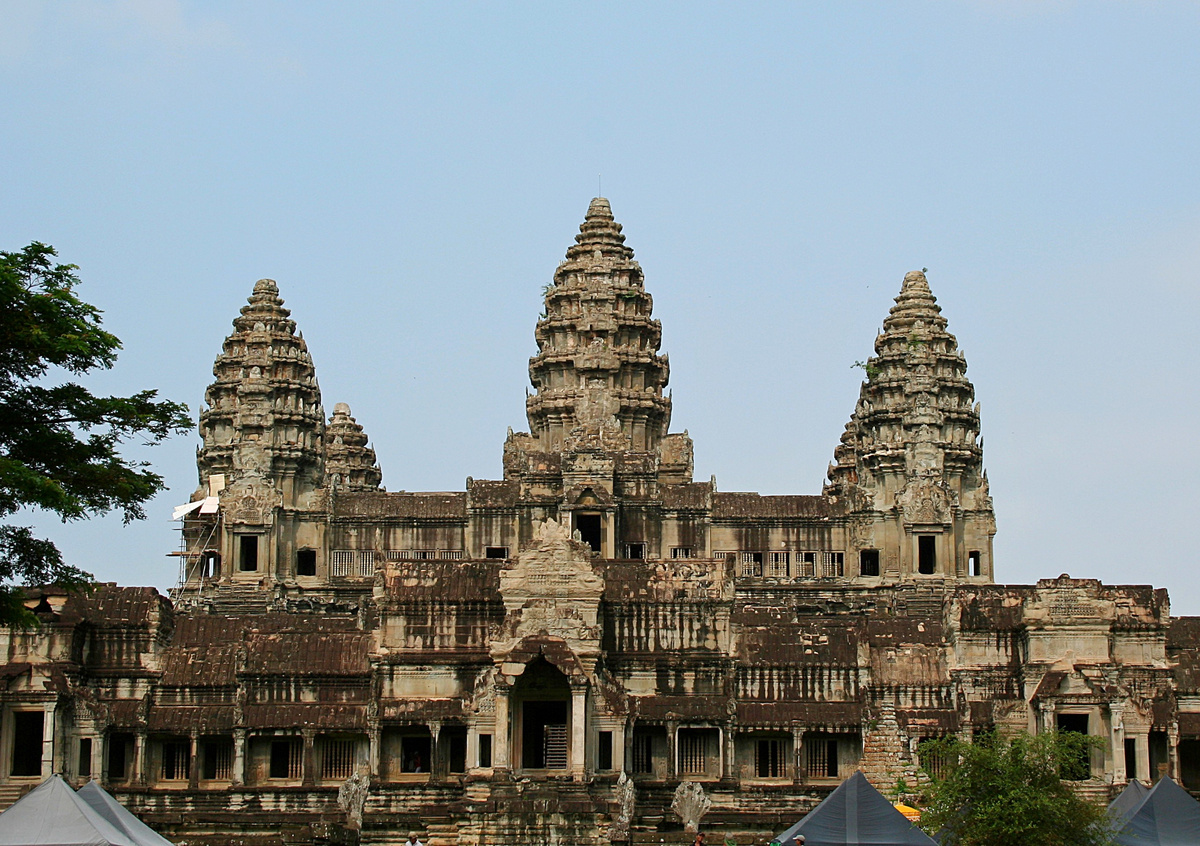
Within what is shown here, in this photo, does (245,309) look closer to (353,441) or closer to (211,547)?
(211,547)

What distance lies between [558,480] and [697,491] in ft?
17.9

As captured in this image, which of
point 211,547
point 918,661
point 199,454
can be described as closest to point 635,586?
point 918,661

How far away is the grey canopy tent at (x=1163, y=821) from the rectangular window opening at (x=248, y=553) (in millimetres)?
43699

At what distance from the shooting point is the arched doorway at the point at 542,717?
59.7 m

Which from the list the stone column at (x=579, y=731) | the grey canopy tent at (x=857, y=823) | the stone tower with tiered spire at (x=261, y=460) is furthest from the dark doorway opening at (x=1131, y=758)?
the stone tower with tiered spire at (x=261, y=460)

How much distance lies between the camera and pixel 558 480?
268ft

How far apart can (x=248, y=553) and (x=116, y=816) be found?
3859 cm

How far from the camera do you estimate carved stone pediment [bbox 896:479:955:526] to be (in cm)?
8194

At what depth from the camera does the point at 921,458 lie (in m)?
83.4

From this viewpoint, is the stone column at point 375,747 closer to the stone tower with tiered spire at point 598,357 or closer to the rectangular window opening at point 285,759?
the rectangular window opening at point 285,759

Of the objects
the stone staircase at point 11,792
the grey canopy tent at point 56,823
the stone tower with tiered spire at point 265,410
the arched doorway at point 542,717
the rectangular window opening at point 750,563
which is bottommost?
the grey canopy tent at point 56,823

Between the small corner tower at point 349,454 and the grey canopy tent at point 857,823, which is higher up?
the small corner tower at point 349,454

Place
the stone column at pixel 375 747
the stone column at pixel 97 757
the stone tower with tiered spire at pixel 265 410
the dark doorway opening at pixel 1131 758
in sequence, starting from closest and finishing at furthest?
the dark doorway opening at pixel 1131 758 < the stone column at pixel 375 747 < the stone column at pixel 97 757 < the stone tower with tiered spire at pixel 265 410

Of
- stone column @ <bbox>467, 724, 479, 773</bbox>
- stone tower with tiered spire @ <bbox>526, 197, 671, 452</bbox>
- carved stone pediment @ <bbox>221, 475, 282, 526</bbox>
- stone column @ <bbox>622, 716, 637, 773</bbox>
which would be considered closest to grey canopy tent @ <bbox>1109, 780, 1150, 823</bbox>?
stone column @ <bbox>622, 716, 637, 773</bbox>
